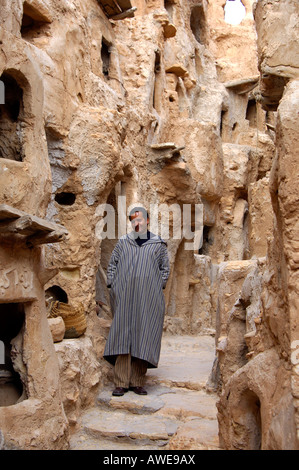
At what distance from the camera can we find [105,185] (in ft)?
21.3

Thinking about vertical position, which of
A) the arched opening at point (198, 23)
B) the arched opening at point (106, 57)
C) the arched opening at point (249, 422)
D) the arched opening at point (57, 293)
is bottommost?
the arched opening at point (249, 422)

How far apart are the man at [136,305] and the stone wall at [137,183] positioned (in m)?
0.33

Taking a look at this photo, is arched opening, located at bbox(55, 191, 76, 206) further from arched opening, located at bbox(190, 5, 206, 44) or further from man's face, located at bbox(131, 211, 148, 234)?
arched opening, located at bbox(190, 5, 206, 44)

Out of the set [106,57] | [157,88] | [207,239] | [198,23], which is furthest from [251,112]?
[106,57]

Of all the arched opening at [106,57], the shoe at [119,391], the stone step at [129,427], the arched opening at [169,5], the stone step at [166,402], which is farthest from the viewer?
the arched opening at [169,5]

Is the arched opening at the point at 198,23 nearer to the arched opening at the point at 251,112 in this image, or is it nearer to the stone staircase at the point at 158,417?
the arched opening at the point at 251,112

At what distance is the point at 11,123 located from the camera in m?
4.59

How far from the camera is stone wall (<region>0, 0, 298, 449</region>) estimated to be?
3.13 metres

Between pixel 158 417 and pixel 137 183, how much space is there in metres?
4.72

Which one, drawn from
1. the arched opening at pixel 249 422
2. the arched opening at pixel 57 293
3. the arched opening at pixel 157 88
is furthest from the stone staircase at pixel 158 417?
the arched opening at pixel 157 88

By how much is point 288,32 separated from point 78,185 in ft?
11.0

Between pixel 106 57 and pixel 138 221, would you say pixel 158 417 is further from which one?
pixel 106 57

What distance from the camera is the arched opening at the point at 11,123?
14.8ft

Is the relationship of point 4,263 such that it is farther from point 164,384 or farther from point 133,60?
point 133,60
